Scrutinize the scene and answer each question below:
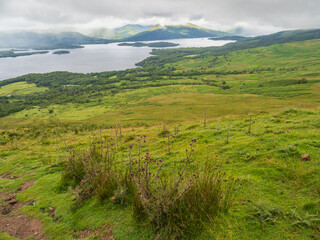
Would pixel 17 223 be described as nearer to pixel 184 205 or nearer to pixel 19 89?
pixel 184 205

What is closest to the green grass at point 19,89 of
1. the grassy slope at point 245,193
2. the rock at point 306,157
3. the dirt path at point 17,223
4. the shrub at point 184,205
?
the dirt path at point 17,223

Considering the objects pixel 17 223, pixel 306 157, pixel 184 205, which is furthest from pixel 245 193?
pixel 17 223

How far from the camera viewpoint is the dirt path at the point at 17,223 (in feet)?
16.7

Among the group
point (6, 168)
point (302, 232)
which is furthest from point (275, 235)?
Result: point (6, 168)

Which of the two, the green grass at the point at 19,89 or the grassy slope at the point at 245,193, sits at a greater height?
the grassy slope at the point at 245,193

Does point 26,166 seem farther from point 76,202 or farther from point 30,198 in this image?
point 76,202

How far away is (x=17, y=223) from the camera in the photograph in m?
5.61

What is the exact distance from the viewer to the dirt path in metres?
5.08

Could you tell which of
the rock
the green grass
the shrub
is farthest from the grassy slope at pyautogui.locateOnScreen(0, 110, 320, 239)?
the green grass

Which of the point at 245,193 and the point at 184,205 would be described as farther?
the point at 245,193

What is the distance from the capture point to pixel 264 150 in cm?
727

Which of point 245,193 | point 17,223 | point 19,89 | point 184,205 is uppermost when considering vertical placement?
point 184,205

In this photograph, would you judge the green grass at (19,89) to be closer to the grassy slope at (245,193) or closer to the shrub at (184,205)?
the grassy slope at (245,193)

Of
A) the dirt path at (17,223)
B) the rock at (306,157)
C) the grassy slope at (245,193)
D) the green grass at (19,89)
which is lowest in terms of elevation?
the green grass at (19,89)
